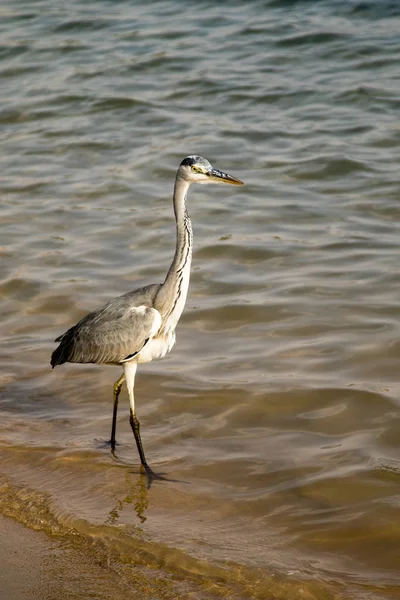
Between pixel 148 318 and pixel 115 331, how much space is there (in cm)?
24

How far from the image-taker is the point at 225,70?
14.6 metres

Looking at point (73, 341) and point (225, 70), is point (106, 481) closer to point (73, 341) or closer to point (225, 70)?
point (73, 341)

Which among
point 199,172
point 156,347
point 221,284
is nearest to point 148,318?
point 156,347

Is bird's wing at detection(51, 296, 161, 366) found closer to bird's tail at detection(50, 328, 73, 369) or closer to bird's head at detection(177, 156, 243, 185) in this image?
bird's tail at detection(50, 328, 73, 369)

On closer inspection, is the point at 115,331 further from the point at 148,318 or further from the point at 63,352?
the point at 63,352

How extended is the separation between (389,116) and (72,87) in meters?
4.72

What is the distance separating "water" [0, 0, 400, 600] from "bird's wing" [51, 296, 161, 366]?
582 mm

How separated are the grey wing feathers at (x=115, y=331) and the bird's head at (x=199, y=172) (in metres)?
0.74

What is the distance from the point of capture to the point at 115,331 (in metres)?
6.43

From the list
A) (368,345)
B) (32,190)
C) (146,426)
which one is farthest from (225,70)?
(146,426)

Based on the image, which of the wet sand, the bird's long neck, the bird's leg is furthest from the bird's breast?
→ the wet sand

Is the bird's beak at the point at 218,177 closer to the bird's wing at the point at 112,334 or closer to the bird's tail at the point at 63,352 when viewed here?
the bird's wing at the point at 112,334

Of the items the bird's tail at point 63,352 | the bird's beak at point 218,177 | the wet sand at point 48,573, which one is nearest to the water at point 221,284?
the wet sand at point 48,573

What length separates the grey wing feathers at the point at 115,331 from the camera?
Result: 6.37m
